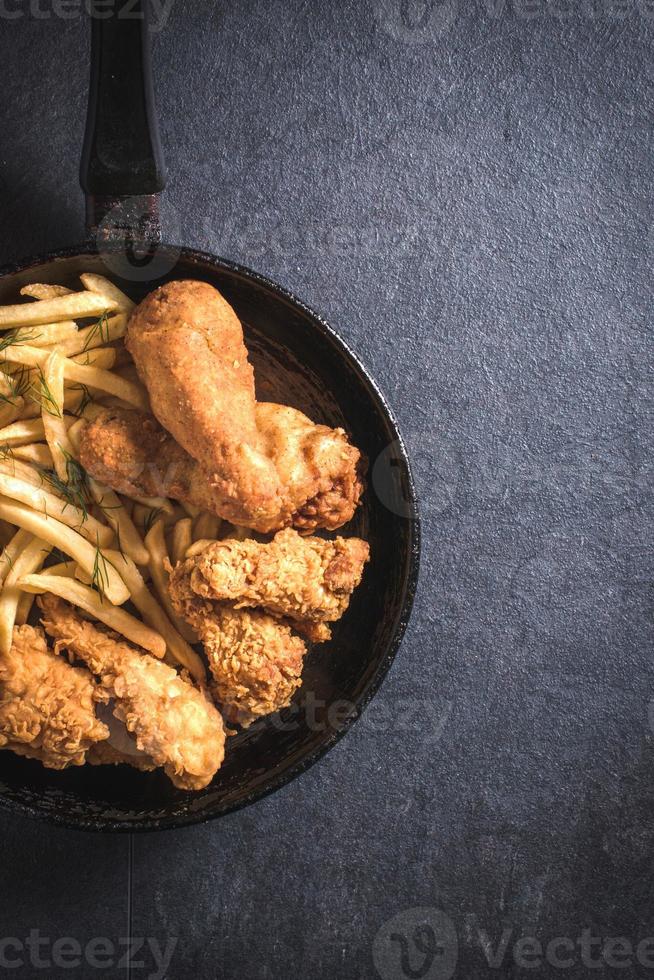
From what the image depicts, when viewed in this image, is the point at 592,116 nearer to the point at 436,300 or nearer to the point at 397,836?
the point at 436,300

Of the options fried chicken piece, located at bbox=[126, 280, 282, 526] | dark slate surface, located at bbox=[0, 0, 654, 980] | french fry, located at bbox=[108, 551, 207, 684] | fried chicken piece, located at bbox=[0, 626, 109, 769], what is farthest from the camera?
dark slate surface, located at bbox=[0, 0, 654, 980]

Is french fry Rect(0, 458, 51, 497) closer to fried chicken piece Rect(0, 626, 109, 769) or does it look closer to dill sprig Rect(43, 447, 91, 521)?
dill sprig Rect(43, 447, 91, 521)

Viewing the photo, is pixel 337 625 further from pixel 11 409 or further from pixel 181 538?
pixel 11 409

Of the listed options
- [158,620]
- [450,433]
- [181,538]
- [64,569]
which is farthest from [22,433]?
[450,433]

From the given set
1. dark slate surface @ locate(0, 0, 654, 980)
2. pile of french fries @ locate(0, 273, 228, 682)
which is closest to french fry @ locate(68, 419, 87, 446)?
pile of french fries @ locate(0, 273, 228, 682)

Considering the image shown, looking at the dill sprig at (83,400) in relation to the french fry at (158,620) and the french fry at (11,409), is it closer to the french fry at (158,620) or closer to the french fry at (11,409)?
the french fry at (11,409)
